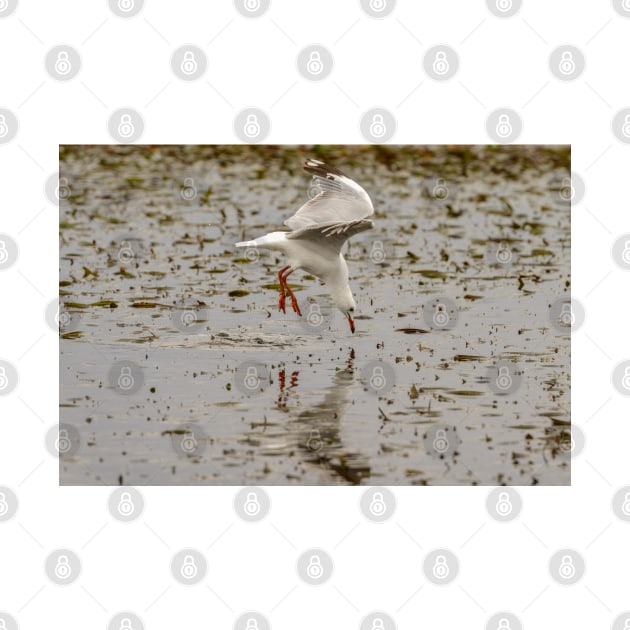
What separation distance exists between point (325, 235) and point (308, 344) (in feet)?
4.57

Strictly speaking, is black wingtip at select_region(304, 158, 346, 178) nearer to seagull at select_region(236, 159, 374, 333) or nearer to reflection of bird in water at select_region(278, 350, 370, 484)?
seagull at select_region(236, 159, 374, 333)

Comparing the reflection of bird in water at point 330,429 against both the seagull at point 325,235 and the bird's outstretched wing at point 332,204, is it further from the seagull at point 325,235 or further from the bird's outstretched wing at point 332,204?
the bird's outstretched wing at point 332,204

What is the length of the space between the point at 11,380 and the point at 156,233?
30.0 feet

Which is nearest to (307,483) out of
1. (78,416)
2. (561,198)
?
(78,416)

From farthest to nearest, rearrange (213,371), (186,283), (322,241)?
(186,283), (322,241), (213,371)

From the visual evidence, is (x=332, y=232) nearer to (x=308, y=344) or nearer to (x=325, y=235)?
(x=325, y=235)

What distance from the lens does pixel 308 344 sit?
13891 millimetres

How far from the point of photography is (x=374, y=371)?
41.9 ft

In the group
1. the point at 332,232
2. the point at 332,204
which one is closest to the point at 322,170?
the point at 332,204

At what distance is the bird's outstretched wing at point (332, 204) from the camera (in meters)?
13.4

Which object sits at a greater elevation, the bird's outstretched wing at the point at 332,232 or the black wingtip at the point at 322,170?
the black wingtip at the point at 322,170

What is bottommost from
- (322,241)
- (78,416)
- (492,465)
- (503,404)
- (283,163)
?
(78,416)

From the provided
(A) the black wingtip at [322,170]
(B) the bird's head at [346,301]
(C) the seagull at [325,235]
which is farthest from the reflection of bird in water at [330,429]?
(A) the black wingtip at [322,170]

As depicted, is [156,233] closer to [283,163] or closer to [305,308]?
[305,308]
